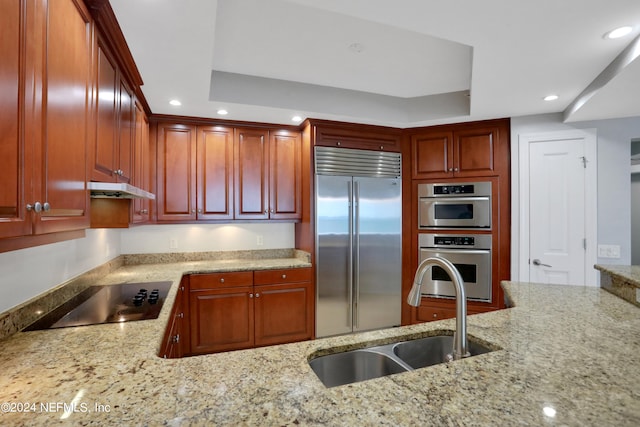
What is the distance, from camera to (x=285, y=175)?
10.8ft

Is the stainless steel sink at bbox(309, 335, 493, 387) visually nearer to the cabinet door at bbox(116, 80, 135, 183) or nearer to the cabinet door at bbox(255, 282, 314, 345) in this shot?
the cabinet door at bbox(116, 80, 135, 183)

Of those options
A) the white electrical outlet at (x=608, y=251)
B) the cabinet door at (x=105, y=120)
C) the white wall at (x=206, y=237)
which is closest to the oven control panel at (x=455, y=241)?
the white electrical outlet at (x=608, y=251)

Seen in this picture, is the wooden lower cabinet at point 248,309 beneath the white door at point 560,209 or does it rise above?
beneath

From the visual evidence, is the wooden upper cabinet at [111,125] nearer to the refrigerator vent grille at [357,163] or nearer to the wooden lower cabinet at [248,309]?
the wooden lower cabinet at [248,309]

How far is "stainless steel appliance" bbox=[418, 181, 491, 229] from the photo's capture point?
3181 mm

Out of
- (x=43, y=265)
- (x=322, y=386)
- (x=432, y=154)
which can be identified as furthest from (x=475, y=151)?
(x=43, y=265)

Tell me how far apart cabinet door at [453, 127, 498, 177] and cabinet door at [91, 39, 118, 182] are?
119 inches

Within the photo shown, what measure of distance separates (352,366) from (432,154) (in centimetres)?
276

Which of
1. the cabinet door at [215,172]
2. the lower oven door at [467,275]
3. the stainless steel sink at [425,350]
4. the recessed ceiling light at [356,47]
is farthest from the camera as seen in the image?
the lower oven door at [467,275]

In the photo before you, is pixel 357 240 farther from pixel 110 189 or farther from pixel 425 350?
pixel 110 189

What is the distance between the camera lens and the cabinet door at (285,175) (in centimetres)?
325

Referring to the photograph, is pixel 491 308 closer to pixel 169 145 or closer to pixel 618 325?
pixel 618 325

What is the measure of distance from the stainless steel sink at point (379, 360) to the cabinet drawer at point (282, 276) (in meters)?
1.91

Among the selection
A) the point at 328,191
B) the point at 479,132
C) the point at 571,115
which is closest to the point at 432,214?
the point at 479,132
